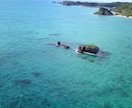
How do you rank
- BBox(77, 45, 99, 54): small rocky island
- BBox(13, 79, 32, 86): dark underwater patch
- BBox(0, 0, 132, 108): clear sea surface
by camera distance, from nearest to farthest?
BBox(0, 0, 132, 108): clear sea surface, BBox(13, 79, 32, 86): dark underwater patch, BBox(77, 45, 99, 54): small rocky island

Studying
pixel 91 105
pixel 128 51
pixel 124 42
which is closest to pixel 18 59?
pixel 91 105

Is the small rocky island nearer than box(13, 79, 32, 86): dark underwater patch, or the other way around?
box(13, 79, 32, 86): dark underwater patch

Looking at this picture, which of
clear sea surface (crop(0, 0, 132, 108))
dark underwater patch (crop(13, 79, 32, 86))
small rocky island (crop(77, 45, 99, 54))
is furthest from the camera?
small rocky island (crop(77, 45, 99, 54))

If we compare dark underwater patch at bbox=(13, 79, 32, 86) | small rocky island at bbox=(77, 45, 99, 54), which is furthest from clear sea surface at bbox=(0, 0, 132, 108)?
small rocky island at bbox=(77, 45, 99, 54)

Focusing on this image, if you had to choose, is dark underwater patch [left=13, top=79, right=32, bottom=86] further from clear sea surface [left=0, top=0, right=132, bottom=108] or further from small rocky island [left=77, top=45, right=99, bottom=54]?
small rocky island [left=77, top=45, right=99, bottom=54]

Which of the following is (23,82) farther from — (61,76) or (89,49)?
(89,49)

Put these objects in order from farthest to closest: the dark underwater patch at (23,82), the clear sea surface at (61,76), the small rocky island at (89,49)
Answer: the small rocky island at (89,49) < the dark underwater patch at (23,82) < the clear sea surface at (61,76)

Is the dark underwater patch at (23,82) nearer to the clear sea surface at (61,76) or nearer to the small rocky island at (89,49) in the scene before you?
the clear sea surface at (61,76)

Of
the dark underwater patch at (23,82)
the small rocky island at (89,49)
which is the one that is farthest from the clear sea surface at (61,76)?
the small rocky island at (89,49)

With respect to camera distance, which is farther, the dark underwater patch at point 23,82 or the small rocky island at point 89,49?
the small rocky island at point 89,49

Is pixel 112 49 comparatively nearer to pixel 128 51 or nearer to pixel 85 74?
pixel 128 51

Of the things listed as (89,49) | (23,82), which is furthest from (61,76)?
(89,49)
